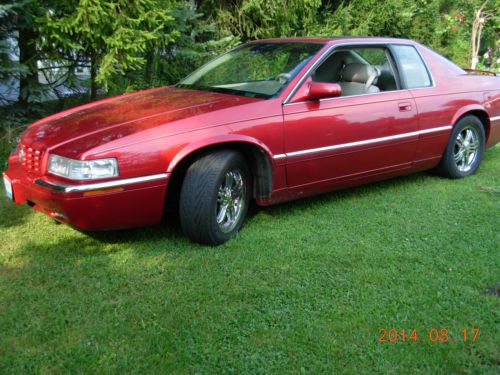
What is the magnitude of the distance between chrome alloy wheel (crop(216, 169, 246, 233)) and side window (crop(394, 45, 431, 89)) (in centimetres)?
201

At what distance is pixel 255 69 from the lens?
4410 millimetres

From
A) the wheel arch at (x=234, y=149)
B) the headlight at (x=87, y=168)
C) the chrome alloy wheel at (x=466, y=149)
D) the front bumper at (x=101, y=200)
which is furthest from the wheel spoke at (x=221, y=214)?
the chrome alloy wheel at (x=466, y=149)

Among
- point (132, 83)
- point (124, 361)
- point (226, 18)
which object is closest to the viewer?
point (124, 361)

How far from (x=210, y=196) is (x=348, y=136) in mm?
1372

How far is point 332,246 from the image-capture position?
144 inches

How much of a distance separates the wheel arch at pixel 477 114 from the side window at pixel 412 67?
0.49 metres

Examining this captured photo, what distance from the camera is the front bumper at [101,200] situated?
3131mm

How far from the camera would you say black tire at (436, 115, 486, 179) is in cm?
518

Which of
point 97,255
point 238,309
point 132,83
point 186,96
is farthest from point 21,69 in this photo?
point 238,309

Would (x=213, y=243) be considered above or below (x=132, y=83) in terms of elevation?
below

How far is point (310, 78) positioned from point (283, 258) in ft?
4.88

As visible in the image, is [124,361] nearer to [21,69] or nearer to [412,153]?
[412,153]
